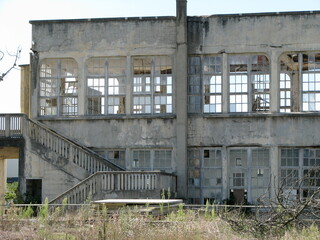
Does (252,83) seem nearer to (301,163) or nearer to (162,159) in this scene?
(301,163)

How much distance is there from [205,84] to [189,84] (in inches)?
25.3

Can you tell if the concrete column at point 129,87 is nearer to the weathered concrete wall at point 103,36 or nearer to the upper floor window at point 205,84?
the weathered concrete wall at point 103,36

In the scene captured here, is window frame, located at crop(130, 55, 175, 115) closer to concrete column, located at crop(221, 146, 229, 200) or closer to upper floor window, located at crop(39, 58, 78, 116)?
upper floor window, located at crop(39, 58, 78, 116)

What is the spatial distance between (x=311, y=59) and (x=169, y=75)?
5.66m

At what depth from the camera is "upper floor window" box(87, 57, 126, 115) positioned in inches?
1182

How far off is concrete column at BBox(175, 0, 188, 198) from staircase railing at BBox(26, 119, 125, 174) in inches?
96.8

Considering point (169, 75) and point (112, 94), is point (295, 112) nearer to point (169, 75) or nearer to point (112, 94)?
point (169, 75)

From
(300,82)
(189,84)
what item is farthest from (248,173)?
(189,84)

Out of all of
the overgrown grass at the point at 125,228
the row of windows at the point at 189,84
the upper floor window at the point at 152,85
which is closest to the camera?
the overgrown grass at the point at 125,228

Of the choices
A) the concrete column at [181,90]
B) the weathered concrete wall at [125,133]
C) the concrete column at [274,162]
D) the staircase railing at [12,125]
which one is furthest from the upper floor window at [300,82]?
the staircase railing at [12,125]

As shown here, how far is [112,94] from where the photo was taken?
30094mm

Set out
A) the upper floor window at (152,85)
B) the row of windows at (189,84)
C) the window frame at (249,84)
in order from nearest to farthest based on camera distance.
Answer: the row of windows at (189,84) → the window frame at (249,84) → the upper floor window at (152,85)

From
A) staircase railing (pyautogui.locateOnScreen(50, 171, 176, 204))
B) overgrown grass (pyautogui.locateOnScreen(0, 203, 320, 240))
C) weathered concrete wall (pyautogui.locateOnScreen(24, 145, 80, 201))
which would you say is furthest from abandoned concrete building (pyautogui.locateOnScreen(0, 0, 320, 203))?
overgrown grass (pyautogui.locateOnScreen(0, 203, 320, 240))

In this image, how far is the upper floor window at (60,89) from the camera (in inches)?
1195
